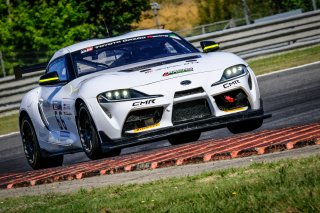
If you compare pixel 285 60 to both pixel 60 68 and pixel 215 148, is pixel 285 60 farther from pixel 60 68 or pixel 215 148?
pixel 215 148

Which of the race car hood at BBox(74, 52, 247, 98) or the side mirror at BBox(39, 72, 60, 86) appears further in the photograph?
the side mirror at BBox(39, 72, 60, 86)

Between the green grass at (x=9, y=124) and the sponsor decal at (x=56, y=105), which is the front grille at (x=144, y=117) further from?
the green grass at (x=9, y=124)

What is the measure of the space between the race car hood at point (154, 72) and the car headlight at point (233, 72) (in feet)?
0.13

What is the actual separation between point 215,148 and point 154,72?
152 centimetres

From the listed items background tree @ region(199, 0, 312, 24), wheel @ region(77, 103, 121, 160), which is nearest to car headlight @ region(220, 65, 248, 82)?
wheel @ region(77, 103, 121, 160)

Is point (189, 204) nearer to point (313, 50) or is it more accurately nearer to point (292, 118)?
point (292, 118)

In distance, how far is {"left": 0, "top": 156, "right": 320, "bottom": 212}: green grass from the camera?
4824 mm

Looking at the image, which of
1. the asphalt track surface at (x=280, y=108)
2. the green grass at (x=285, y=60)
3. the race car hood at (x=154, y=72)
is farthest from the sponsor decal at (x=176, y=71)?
the green grass at (x=285, y=60)

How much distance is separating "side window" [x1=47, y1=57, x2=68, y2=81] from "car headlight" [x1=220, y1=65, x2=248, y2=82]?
208 cm

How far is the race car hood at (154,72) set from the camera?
8.99 metres

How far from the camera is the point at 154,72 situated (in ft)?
29.9

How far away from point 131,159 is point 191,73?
3.63ft

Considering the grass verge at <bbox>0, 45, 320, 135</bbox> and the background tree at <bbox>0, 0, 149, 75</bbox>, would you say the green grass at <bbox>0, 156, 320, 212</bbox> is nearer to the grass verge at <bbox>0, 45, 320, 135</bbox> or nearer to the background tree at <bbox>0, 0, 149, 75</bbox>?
the grass verge at <bbox>0, 45, 320, 135</bbox>

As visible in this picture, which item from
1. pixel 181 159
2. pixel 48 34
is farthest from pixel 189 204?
pixel 48 34
